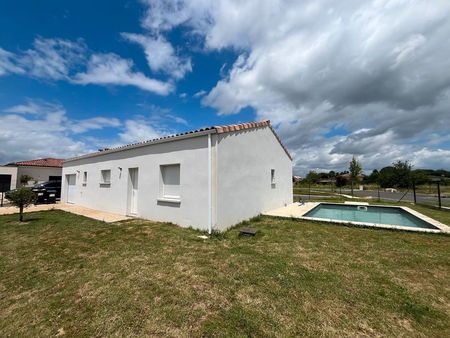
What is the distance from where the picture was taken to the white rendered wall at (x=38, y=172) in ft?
96.7

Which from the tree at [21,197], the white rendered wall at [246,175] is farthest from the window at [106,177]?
the white rendered wall at [246,175]

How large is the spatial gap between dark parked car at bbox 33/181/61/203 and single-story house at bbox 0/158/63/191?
8.43 meters

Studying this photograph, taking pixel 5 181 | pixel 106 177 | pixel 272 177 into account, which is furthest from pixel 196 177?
pixel 5 181

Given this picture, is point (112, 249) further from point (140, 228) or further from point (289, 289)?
point (289, 289)

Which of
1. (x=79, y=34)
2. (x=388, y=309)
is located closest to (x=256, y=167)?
(x=388, y=309)

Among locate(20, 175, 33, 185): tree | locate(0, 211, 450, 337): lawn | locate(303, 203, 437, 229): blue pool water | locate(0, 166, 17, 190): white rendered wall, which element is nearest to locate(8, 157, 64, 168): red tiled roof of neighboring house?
locate(0, 166, 17, 190): white rendered wall

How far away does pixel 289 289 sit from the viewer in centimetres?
395

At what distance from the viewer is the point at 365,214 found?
13.0 metres

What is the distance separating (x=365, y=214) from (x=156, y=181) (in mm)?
12368

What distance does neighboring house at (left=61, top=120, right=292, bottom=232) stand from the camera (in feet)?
26.1

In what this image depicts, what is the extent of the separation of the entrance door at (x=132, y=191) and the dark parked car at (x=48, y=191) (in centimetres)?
1064

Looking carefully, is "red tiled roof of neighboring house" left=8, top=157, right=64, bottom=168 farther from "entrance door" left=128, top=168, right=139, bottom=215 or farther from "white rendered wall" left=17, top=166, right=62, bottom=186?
"entrance door" left=128, top=168, right=139, bottom=215

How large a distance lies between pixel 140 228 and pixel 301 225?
21.8 feet

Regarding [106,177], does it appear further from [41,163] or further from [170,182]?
[41,163]
